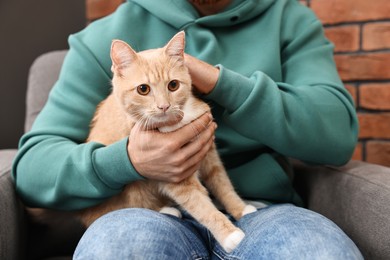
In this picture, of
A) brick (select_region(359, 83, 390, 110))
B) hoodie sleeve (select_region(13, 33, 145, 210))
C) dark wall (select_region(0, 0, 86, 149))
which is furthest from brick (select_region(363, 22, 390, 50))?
dark wall (select_region(0, 0, 86, 149))

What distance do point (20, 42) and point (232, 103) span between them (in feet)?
3.61

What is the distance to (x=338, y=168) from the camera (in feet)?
3.93

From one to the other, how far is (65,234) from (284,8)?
3.02 feet

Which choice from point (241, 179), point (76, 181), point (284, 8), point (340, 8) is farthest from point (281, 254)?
point (340, 8)

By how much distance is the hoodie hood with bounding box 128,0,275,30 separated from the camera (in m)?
1.20

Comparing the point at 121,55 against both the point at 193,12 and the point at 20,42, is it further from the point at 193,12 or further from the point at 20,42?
the point at 20,42

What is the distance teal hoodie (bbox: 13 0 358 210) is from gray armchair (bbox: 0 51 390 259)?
2.4 inches

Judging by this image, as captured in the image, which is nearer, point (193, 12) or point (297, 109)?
point (297, 109)

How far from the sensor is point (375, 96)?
5.29ft

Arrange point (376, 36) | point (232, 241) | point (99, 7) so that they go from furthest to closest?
point (99, 7) < point (376, 36) < point (232, 241)

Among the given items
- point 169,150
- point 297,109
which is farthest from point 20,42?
point 297,109

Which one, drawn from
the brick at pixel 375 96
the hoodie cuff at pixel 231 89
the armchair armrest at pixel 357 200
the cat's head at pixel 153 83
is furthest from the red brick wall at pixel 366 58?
the cat's head at pixel 153 83

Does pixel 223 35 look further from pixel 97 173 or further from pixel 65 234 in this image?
pixel 65 234

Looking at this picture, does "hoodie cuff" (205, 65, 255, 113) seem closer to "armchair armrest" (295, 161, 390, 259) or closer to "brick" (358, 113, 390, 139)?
"armchair armrest" (295, 161, 390, 259)
